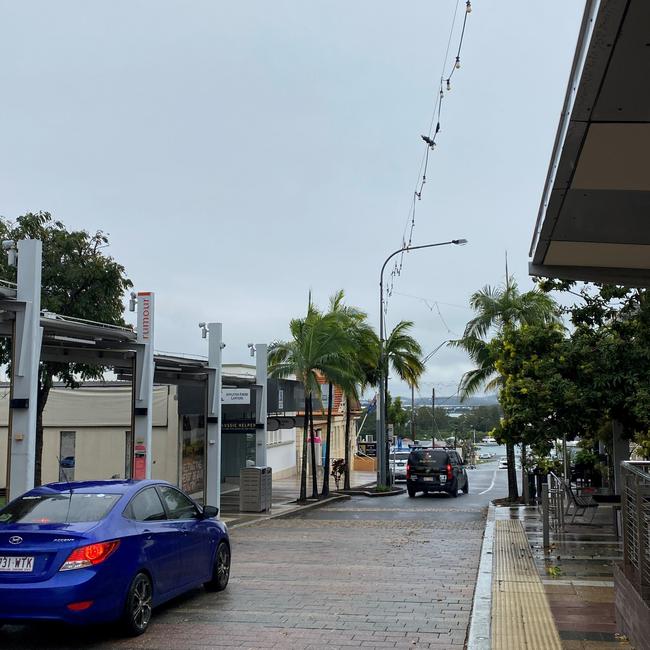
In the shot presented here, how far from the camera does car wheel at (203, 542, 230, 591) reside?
33.1 ft

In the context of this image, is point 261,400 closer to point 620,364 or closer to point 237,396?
point 237,396

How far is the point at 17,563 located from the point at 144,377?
9.43m

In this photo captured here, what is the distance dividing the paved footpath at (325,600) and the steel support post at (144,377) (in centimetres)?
282

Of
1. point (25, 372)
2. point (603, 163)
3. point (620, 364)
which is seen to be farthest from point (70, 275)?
point (603, 163)

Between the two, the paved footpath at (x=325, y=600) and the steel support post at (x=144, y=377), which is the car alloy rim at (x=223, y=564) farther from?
the steel support post at (x=144, y=377)

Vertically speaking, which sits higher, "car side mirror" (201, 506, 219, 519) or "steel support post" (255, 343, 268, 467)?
"steel support post" (255, 343, 268, 467)

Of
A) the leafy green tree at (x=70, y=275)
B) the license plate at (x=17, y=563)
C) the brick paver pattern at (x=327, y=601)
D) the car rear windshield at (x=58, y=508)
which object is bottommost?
the brick paver pattern at (x=327, y=601)

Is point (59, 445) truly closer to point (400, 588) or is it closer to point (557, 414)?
point (557, 414)

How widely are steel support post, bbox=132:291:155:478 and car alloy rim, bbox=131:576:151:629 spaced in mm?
8559

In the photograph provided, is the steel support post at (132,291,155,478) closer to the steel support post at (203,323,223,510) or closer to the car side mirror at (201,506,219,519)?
the steel support post at (203,323,223,510)

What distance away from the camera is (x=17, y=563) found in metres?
7.32

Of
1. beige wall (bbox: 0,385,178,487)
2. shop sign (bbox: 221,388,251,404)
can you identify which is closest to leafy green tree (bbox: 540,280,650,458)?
shop sign (bbox: 221,388,251,404)

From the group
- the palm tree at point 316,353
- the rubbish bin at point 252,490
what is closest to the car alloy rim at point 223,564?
the rubbish bin at point 252,490

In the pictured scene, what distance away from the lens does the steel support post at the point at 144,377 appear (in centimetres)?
1658
